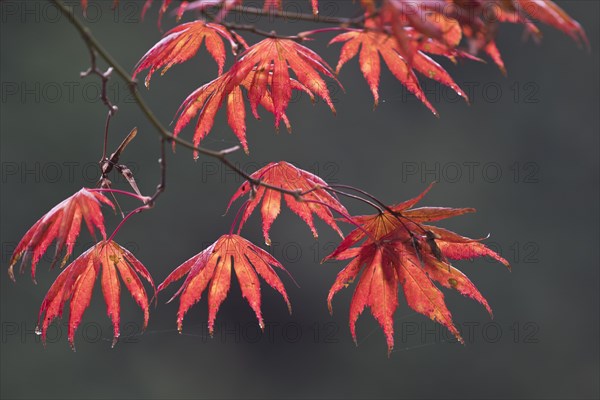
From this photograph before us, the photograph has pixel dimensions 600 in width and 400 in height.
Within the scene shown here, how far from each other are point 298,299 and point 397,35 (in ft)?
9.81

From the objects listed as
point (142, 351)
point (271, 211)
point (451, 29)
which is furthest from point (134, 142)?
point (451, 29)

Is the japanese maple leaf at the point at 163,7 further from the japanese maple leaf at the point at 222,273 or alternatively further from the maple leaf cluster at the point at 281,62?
the japanese maple leaf at the point at 222,273

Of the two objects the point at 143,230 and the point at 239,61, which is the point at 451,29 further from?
the point at 143,230

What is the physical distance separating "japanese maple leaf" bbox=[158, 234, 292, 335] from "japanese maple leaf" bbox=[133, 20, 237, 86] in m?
0.24

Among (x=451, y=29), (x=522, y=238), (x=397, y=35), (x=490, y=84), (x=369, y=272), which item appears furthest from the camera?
(x=490, y=84)

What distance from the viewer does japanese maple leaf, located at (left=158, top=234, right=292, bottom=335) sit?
882 mm

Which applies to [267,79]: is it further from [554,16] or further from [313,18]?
[554,16]

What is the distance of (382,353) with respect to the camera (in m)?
3.40

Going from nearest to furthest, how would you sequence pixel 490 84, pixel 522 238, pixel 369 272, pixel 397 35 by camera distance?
1. pixel 397 35
2. pixel 369 272
3. pixel 522 238
4. pixel 490 84

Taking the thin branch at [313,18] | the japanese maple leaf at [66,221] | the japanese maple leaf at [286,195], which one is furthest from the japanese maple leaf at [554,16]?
the japanese maple leaf at [66,221]

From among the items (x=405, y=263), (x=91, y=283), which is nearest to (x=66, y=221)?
(x=91, y=283)

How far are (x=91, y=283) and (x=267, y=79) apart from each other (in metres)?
0.35

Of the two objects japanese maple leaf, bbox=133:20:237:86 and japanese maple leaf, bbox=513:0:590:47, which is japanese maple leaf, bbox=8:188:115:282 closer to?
japanese maple leaf, bbox=133:20:237:86

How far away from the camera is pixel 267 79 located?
34.5 inches
